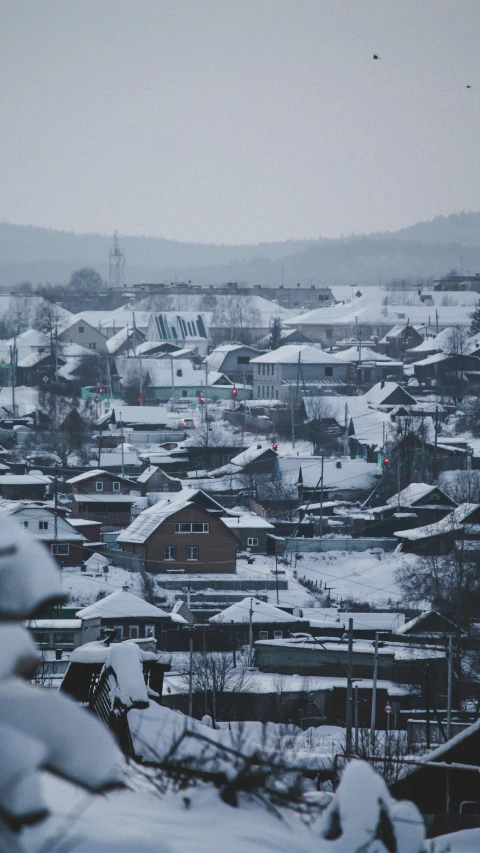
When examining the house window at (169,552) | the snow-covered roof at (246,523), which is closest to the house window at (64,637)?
the house window at (169,552)

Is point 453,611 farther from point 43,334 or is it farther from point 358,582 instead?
point 43,334

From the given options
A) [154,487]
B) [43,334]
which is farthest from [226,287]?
[154,487]

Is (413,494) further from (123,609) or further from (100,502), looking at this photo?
(123,609)

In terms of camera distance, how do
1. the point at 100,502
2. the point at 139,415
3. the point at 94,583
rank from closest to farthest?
the point at 94,583 → the point at 100,502 → the point at 139,415

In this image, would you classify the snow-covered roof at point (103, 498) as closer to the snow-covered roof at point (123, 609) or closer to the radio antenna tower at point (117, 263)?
the snow-covered roof at point (123, 609)

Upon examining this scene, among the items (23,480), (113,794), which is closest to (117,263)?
(23,480)

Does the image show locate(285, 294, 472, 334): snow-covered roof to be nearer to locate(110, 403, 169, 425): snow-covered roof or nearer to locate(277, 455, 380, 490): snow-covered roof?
locate(110, 403, 169, 425): snow-covered roof

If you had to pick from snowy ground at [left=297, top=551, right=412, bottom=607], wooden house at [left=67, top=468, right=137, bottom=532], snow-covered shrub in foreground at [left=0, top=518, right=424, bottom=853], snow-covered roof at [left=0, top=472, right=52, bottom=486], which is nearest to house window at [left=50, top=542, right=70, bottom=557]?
wooden house at [left=67, top=468, right=137, bottom=532]
